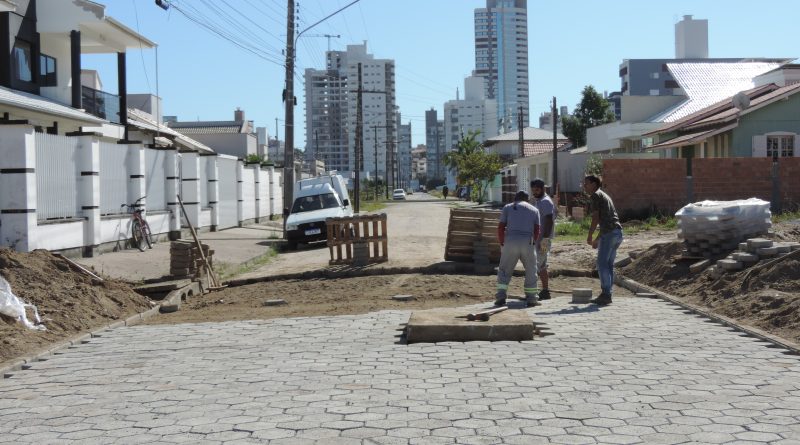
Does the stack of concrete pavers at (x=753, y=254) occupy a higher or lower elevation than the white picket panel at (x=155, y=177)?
lower

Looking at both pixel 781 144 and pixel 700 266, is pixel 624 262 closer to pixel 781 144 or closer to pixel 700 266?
pixel 700 266

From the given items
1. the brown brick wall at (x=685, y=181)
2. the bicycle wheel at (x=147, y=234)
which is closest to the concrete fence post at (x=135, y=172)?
the bicycle wheel at (x=147, y=234)

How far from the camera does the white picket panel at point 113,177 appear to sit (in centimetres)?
2055

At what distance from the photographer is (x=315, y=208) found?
2727cm

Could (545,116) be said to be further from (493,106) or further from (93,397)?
(93,397)

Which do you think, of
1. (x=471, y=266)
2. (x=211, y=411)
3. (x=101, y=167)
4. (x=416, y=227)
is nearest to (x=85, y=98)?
(x=101, y=167)

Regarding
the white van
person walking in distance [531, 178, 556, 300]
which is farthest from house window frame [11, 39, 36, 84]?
person walking in distance [531, 178, 556, 300]

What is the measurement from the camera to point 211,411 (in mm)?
6414

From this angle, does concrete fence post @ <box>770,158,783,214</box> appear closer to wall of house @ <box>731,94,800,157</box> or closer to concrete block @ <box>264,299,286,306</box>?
wall of house @ <box>731,94,800,157</box>

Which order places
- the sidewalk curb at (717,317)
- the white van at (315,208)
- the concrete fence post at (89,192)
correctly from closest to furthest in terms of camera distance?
the sidewalk curb at (717,317) → the concrete fence post at (89,192) → the white van at (315,208)

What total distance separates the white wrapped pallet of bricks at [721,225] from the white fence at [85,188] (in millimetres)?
11447

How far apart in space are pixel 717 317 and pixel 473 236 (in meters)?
6.85

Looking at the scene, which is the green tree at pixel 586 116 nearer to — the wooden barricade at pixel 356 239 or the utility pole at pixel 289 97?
the utility pole at pixel 289 97

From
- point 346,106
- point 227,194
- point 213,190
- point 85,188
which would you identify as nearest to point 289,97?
point 213,190
